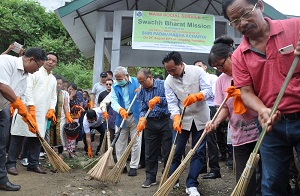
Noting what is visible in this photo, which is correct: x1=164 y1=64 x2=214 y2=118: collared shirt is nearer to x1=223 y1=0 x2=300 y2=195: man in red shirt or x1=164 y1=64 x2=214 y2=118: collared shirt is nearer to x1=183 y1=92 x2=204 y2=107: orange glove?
x1=183 y1=92 x2=204 y2=107: orange glove

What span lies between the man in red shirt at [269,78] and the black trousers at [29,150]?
3.59 meters

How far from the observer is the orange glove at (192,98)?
12.3ft

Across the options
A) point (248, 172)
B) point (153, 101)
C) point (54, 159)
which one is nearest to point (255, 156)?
point (248, 172)

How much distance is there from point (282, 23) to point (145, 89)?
2.80 meters

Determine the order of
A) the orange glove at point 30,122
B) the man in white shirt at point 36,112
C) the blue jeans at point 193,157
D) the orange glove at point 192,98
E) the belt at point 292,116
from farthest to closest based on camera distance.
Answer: the man in white shirt at point 36,112
the orange glove at point 30,122
the blue jeans at point 193,157
the orange glove at point 192,98
the belt at point 292,116

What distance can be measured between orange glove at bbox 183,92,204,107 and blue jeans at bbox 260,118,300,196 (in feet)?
5.14

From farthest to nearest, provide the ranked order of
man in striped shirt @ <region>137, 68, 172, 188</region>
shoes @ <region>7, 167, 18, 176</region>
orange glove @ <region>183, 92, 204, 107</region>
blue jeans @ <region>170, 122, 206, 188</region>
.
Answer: shoes @ <region>7, 167, 18, 176</region>, man in striped shirt @ <region>137, 68, 172, 188</region>, blue jeans @ <region>170, 122, 206, 188</region>, orange glove @ <region>183, 92, 204, 107</region>

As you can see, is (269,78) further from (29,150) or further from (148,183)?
(29,150)

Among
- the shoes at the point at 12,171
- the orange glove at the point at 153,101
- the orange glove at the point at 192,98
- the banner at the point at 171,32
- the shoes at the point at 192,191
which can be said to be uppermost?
the banner at the point at 171,32

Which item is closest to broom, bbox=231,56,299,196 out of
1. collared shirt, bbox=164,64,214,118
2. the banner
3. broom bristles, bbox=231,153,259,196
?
broom bristles, bbox=231,153,259,196

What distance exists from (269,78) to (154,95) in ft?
8.63

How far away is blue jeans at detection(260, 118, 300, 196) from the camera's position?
207 centimetres

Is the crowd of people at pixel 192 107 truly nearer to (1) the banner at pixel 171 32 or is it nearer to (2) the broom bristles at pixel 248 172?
(2) the broom bristles at pixel 248 172

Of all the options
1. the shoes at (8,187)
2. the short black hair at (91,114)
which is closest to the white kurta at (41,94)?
the short black hair at (91,114)
